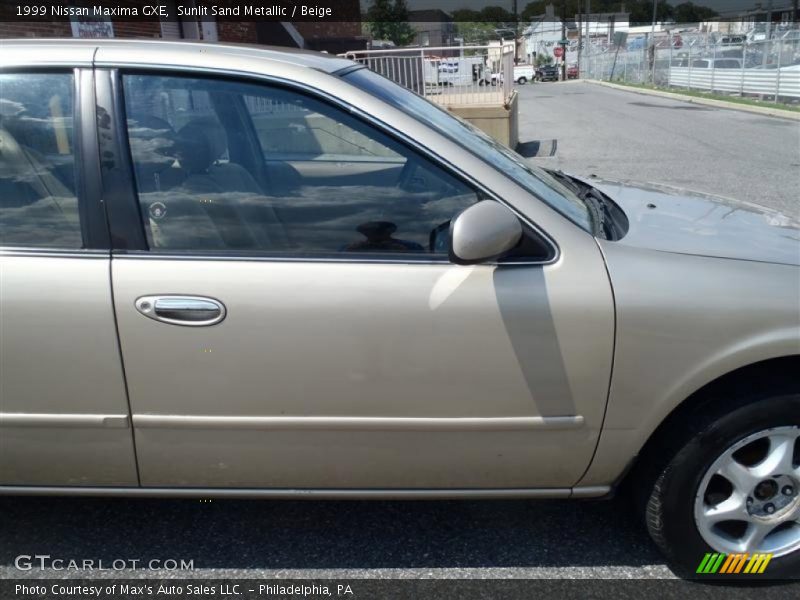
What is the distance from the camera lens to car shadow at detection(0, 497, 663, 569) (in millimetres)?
2523

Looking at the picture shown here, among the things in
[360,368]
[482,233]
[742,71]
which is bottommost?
[360,368]

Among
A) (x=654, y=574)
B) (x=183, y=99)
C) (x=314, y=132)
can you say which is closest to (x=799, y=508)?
(x=654, y=574)

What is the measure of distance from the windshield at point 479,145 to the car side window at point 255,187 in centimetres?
17

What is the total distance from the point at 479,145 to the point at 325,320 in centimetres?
90

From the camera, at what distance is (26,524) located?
2.72 meters

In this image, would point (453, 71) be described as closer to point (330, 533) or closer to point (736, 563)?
point (330, 533)

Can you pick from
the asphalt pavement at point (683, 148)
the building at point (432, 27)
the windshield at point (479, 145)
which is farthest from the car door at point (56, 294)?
the building at point (432, 27)

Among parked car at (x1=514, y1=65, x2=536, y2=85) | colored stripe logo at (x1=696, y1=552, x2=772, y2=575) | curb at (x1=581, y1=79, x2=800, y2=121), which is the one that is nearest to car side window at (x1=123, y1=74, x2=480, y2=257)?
colored stripe logo at (x1=696, y1=552, x2=772, y2=575)

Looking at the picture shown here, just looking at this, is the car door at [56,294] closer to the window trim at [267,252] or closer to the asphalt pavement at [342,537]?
the window trim at [267,252]

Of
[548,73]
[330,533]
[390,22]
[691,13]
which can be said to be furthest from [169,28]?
[691,13]

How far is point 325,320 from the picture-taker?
207 centimetres

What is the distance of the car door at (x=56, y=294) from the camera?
2.09m

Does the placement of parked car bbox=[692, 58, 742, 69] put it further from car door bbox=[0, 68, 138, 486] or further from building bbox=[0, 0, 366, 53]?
car door bbox=[0, 68, 138, 486]

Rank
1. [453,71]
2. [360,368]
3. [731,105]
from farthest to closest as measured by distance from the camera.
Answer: [731,105] → [453,71] → [360,368]
